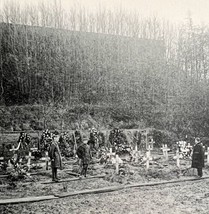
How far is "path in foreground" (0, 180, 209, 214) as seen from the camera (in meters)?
7.96

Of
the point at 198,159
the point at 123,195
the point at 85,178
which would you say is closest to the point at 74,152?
the point at 85,178

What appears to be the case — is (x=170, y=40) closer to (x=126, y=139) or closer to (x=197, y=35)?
(x=197, y=35)

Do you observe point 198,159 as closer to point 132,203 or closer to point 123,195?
point 123,195

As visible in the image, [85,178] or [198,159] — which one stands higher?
[198,159]

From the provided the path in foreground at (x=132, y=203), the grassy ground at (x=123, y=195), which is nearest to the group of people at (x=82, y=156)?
the grassy ground at (x=123, y=195)

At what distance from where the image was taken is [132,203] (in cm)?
860

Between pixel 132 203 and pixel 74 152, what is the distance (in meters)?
10.1

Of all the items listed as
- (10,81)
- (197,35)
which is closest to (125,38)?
(197,35)

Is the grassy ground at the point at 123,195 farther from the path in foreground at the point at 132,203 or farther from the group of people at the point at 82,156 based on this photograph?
the group of people at the point at 82,156

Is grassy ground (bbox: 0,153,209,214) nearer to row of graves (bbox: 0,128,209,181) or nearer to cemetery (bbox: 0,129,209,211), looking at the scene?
cemetery (bbox: 0,129,209,211)

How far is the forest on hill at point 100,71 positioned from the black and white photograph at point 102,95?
0.09 meters

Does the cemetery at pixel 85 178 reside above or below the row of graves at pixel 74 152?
below

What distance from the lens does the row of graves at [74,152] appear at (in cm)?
1388

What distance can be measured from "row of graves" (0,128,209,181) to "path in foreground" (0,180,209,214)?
354 cm
